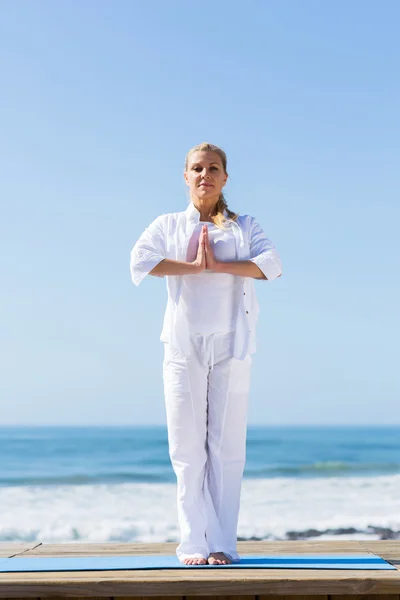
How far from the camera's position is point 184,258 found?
3.24 metres

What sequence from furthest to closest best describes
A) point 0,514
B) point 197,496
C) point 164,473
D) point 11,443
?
point 11,443 → point 164,473 → point 0,514 → point 197,496

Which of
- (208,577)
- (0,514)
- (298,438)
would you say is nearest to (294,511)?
(0,514)

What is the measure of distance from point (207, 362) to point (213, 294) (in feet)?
0.85

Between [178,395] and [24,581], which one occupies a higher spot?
[178,395]

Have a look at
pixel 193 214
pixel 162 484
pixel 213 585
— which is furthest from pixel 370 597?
pixel 162 484

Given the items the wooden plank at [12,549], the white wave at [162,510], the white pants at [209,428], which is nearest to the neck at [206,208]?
the white pants at [209,428]

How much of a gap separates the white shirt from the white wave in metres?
4.44

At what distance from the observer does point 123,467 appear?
14172 millimetres

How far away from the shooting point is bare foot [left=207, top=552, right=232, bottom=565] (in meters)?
3.03

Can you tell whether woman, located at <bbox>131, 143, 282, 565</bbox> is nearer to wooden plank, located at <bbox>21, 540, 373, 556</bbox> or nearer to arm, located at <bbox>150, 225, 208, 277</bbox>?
arm, located at <bbox>150, 225, 208, 277</bbox>

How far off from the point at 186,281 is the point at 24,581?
122cm

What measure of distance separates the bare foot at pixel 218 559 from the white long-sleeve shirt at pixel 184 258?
0.73 metres

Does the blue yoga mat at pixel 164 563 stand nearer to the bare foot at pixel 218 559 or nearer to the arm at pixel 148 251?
the bare foot at pixel 218 559

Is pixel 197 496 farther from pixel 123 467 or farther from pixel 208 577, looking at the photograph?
pixel 123 467
